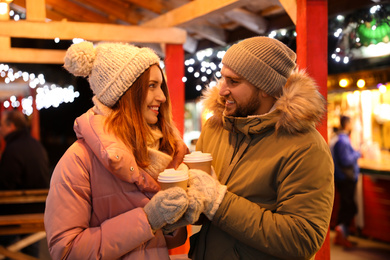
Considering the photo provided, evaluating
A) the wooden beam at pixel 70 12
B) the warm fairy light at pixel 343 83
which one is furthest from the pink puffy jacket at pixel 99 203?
the warm fairy light at pixel 343 83

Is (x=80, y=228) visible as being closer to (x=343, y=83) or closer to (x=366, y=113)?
(x=343, y=83)

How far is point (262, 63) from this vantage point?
1.95m

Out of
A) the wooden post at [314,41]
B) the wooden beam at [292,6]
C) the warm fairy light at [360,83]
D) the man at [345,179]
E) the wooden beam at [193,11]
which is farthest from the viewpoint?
the warm fairy light at [360,83]

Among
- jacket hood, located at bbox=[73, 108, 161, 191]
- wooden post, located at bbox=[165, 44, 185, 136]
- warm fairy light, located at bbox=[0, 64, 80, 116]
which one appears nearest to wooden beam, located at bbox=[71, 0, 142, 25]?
wooden post, located at bbox=[165, 44, 185, 136]

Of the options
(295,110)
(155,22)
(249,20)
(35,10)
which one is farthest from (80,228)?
(249,20)

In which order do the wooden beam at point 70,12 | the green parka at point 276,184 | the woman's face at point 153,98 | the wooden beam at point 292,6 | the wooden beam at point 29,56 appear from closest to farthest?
the green parka at point 276,184 < the woman's face at point 153,98 < the wooden beam at point 292,6 < the wooden beam at point 70,12 < the wooden beam at point 29,56

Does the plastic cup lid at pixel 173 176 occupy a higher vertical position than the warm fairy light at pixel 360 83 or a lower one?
lower

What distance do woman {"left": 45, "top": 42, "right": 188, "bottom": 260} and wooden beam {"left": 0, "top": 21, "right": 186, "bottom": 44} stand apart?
2.80 metres

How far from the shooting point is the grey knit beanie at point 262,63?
1.95 m

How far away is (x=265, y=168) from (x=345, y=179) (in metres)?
4.79

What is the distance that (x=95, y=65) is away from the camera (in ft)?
6.41

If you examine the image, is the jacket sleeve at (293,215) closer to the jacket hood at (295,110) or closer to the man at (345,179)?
the jacket hood at (295,110)

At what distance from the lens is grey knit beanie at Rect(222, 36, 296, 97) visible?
1953mm

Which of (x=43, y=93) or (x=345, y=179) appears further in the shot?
(x=43, y=93)
